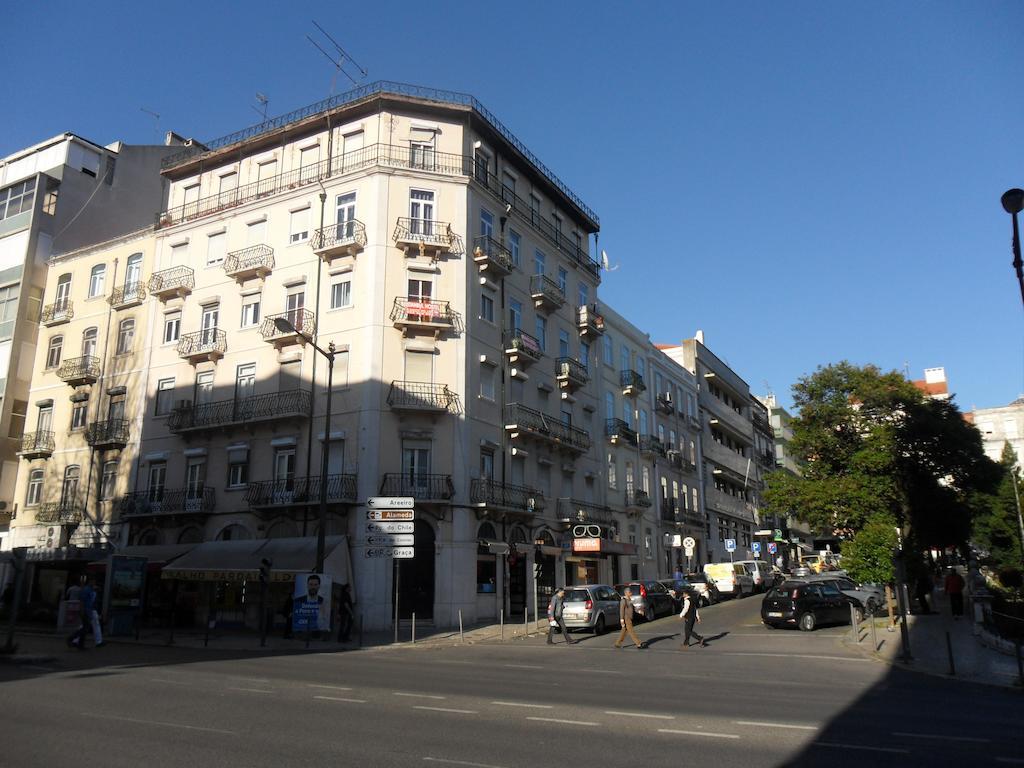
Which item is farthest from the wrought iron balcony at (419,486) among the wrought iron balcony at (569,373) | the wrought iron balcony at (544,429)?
the wrought iron balcony at (569,373)

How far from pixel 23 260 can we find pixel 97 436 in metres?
12.0

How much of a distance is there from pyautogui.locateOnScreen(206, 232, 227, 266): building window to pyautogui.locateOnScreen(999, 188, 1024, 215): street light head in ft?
106

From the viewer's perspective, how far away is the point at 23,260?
138ft

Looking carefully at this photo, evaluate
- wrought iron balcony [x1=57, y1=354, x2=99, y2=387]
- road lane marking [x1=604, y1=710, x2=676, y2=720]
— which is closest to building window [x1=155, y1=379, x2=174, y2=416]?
wrought iron balcony [x1=57, y1=354, x2=99, y2=387]

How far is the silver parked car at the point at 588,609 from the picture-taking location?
84.8 ft

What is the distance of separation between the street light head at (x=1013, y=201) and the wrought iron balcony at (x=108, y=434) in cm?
3605

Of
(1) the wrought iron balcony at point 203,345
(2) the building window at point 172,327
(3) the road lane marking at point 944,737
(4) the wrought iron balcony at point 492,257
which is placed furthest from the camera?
(2) the building window at point 172,327

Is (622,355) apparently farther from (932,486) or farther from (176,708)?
(176,708)

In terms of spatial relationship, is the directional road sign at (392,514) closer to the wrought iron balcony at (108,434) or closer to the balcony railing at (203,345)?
the balcony railing at (203,345)

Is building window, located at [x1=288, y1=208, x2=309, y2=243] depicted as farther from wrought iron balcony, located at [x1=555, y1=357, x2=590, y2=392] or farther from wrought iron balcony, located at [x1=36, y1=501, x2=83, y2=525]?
wrought iron balcony, located at [x1=36, y1=501, x2=83, y2=525]

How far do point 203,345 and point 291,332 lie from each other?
535 cm

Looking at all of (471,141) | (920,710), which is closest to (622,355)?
(471,141)

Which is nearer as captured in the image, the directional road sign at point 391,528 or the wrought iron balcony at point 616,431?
the directional road sign at point 391,528

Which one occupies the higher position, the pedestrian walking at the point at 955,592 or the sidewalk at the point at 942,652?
the pedestrian walking at the point at 955,592
